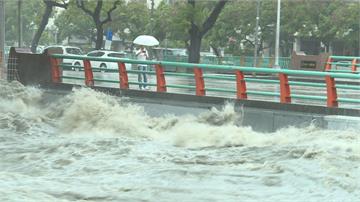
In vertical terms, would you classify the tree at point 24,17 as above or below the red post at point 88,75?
above

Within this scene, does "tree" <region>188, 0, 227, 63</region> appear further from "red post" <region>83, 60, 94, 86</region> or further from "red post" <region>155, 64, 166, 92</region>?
"red post" <region>155, 64, 166, 92</region>

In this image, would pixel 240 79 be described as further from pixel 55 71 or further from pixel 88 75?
pixel 55 71

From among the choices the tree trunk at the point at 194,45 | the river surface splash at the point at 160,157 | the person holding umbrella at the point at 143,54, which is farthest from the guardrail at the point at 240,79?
the tree trunk at the point at 194,45

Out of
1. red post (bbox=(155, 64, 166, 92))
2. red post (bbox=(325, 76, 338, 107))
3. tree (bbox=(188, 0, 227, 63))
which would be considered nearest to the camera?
red post (bbox=(325, 76, 338, 107))

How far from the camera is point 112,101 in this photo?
17422mm

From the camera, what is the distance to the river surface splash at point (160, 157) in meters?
9.46

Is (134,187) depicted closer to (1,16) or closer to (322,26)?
(1,16)

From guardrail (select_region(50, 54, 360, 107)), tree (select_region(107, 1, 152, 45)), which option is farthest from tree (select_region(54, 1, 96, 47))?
guardrail (select_region(50, 54, 360, 107))

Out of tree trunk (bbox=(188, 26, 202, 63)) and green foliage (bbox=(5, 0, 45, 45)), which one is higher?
green foliage (bbox=(5, 0, 45, 45))

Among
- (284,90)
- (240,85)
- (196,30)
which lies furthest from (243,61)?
(284,90)

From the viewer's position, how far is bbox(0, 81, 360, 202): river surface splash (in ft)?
31.0

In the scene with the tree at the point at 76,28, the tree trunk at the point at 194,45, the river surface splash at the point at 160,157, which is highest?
the tree at the point at 76,28

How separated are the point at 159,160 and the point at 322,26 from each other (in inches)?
1878

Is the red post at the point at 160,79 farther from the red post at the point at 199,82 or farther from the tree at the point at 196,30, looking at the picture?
the tree at the point at 196,30
